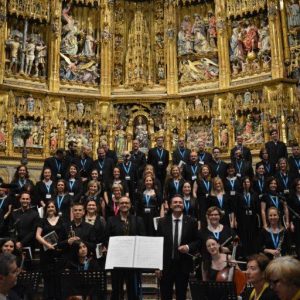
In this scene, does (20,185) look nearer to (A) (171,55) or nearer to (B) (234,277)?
(B) (234,277)

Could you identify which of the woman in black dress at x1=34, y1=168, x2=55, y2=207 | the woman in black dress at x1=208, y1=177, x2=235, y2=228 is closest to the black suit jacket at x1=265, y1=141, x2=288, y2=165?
the woman in black dress at x1=208, y1=177, x2=235, y2=228

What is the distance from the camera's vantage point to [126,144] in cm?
1648

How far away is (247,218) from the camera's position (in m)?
10.1

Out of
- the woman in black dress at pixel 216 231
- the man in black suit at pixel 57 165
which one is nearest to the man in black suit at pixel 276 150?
the woman in black dress at pixel 216 231

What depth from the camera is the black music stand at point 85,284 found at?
585 cm

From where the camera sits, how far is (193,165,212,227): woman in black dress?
10031 mm

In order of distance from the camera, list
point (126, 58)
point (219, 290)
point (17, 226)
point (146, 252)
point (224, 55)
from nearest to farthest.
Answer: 1. point (219, 290)
2. point (146, 252)
3. point (17, 226)
4. point (224, 55)
5. point (126, 58)

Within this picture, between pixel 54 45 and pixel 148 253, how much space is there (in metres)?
12.5

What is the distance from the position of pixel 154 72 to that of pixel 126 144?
3.20 meters

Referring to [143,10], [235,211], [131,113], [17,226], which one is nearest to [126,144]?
[131,113]

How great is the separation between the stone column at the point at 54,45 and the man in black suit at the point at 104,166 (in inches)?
221

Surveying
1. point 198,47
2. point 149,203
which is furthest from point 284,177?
point 198,47

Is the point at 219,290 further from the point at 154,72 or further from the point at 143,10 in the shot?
the point at 143,10

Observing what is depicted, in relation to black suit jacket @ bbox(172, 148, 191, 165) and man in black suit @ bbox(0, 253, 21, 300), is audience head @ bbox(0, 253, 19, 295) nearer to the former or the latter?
man in black suit @ bbox(0, 253, 21, 300)
